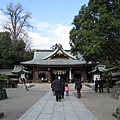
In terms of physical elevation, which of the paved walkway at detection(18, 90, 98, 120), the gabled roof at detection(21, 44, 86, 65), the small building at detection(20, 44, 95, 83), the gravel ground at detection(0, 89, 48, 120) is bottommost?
the gravel ground at detection(0, 89, 48, 120)

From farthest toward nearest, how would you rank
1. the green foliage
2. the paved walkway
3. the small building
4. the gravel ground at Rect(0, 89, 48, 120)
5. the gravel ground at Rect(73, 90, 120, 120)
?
the green foliage → the small building → the gravel ground at Rect(0, 89, 48, 120) → the gravel ground at Rect(73, 90, 120, 120) → the paved walkway

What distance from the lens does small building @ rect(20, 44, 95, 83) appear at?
48156mm

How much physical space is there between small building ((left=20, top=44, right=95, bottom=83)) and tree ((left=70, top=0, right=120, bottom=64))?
963 inches

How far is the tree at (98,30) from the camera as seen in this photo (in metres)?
19.5

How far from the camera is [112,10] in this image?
71.4ft

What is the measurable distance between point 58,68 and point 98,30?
3095 centimetres

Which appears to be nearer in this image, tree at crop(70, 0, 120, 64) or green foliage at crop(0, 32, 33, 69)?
tree at crop(70, 0, 120, 64)

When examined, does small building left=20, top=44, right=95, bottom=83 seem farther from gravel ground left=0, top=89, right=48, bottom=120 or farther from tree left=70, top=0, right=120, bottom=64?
gravel ground left=0, top=89, right=48, bottom=120

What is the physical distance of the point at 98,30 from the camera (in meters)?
19.7

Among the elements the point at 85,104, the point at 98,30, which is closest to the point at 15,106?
the point at 85,104

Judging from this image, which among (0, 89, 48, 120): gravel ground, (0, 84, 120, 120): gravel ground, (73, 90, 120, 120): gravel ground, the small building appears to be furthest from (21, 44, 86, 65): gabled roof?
(73, 90, 120, 120): gravel ground

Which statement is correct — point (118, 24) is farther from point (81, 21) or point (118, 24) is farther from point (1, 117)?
point (1, 117)

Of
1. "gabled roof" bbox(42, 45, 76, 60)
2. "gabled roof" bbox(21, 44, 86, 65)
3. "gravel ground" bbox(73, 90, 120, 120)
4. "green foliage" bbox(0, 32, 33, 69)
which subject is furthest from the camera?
"green foliage" bbox(0, 32, 33, 69)

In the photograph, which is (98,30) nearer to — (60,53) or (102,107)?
(102,107)
